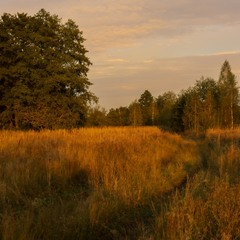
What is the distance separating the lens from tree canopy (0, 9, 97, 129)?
3006 centimetres

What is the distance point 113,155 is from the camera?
11.9m

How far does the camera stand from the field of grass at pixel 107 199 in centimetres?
522

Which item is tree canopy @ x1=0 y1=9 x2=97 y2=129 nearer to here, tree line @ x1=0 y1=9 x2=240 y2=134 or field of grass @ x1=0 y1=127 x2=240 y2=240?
tree line @ x1=0 y1=9 x2=240 y2=134

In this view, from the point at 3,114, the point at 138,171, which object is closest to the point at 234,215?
the point at 138,171

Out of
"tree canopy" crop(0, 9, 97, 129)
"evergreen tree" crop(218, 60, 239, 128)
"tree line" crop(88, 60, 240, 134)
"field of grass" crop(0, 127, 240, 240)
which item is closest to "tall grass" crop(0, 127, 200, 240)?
"field of grass" crop(0, 127, 240, 240)

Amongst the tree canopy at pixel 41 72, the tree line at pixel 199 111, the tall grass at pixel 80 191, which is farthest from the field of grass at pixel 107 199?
the tree line at pixel 199 111

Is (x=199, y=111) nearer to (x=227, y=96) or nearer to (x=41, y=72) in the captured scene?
(x=227, y=96)

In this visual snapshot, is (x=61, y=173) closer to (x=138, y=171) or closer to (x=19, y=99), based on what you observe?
(x=138, y=171)

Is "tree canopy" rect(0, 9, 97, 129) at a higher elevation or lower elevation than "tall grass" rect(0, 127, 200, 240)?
higher

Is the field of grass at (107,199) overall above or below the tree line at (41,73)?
below

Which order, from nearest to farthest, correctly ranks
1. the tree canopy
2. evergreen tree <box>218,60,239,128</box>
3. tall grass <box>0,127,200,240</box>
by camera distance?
1. tall grass <box>0,127,200,240</box>
2. the tree canopy
3. evergreen tree <box>218,60,239,128</box>

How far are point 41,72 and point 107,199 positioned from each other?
991 inches

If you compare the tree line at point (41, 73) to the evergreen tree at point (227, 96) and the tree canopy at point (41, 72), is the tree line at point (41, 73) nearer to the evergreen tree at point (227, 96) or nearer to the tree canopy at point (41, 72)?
the tree canopy at point (41, 72)

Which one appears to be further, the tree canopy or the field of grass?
the tree canopy
